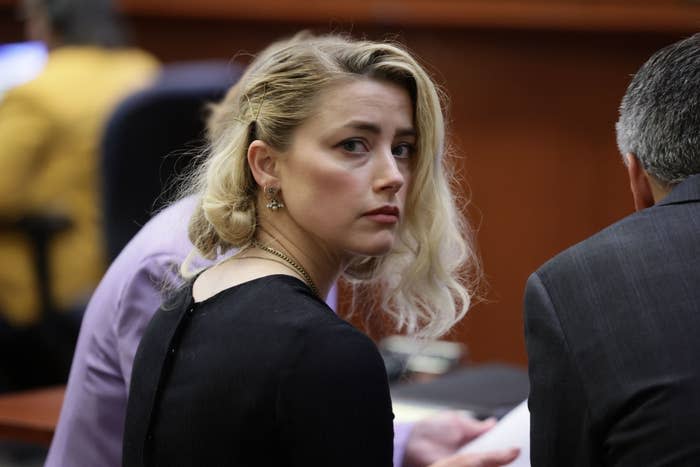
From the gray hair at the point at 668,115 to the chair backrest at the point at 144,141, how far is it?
1531 millimetres

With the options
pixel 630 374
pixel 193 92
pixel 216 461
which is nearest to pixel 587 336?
pixel 630 374

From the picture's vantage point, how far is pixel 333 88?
1.52m

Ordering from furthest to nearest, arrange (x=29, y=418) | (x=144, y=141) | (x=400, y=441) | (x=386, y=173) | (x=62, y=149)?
(x=62, y=149)
(x=144, y=141)
(x=29, y=418)
(x=400, y=441)
(x=386, y=173)

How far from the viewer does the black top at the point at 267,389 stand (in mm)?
1306

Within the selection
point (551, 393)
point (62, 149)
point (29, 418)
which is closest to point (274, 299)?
point (551, 393)

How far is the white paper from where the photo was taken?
1.55 m

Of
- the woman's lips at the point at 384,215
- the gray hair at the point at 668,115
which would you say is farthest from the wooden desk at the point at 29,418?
the gray hair at the point at 668,115

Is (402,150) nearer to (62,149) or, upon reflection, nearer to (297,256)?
(297,256)

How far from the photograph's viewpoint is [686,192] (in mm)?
1401

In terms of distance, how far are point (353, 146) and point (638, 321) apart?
0.42 m

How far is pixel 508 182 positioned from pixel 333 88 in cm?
261

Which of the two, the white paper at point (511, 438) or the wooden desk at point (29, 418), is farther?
the wooden desk at point (29, 418)

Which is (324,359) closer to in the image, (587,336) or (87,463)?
(587,336)

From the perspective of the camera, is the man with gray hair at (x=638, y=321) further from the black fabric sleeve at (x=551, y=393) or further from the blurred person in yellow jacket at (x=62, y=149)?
the blurred person in yellow jacket at (x=62, y=149)
